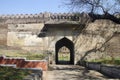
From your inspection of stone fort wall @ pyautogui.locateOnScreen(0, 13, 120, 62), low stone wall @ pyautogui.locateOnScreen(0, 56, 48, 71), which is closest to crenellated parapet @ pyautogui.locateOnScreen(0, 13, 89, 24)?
stone fort wall @ pyautogui.locateOnScreen(0, 13, 120, 62)

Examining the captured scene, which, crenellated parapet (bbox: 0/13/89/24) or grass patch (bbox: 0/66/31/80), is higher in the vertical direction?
crenellated parapet (bbox: 0/13/89/24)

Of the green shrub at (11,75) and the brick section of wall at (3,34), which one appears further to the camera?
the brick section of wall at (3,34)

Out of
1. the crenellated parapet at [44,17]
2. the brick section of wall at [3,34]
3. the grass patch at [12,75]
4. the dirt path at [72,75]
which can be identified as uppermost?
the crenellated parapet at [44,17]

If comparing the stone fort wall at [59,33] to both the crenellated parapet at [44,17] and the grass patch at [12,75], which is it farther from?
the grass patch at [12,75]

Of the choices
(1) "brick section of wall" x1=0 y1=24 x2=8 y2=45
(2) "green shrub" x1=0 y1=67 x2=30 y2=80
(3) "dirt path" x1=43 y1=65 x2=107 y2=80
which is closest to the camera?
(2) "green shrub" x1=0 y1=67 x2=30 y2=80

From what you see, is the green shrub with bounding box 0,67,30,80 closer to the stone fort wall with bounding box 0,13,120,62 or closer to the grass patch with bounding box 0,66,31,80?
the grass patch with bounding box 0,66,31,80

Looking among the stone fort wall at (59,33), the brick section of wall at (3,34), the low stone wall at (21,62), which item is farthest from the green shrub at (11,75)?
the brick section of wall at (3,34)

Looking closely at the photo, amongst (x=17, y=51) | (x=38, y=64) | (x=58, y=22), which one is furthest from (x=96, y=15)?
(x=17, y=51)

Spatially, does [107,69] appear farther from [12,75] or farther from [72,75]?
[12,75]

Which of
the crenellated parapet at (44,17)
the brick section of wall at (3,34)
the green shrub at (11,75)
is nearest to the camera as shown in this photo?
the green shrub at (11,75)

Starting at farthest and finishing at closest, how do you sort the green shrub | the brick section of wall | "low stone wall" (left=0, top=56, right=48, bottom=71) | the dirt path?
the brick section of wall
"low stone wall" (left=0, top=56, right=48, bottom=71)
the dirt path
the green shrub

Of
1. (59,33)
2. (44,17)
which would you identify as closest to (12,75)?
(59,33)

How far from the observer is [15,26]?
965 inches

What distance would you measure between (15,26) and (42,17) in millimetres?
2365
